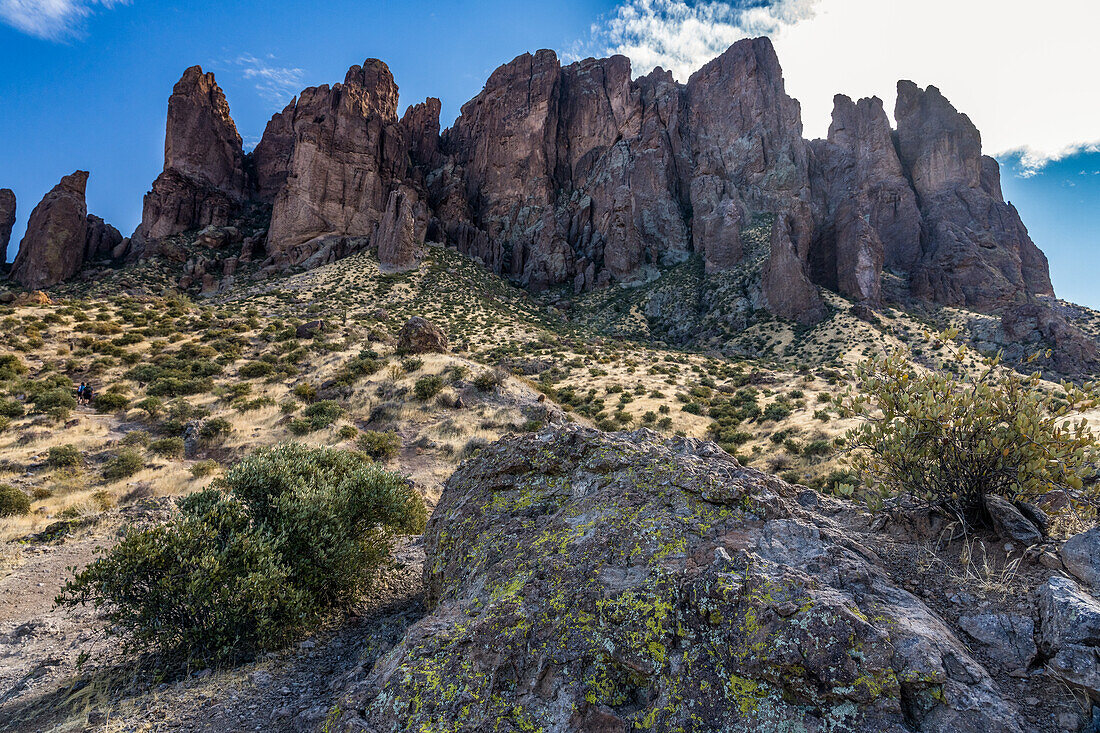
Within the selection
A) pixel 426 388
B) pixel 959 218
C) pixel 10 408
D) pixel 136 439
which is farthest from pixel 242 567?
pixel 959 218

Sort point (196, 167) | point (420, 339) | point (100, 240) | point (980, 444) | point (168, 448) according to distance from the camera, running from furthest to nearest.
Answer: point (196, 167)
point (100, 240)
point (420, 339)
point (168, 448)
point (980, 444)

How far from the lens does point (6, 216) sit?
208 feet

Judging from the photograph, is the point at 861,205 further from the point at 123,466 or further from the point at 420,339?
the point at 123,466

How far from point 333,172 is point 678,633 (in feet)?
256

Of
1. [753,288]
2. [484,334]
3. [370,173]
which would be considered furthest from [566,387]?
[370,173]

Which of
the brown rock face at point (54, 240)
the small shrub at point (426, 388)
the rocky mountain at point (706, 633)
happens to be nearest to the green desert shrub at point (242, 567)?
the rocky mountain at point (706, 633)

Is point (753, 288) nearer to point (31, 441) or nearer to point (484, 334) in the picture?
point (484, 334)

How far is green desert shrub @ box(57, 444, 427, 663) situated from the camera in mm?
4742

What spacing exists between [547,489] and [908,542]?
3411mm

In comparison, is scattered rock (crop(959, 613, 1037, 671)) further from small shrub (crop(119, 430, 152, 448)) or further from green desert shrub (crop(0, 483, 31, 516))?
small shrub (crop(119, 430, 152, 448))

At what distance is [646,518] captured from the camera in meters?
3.81

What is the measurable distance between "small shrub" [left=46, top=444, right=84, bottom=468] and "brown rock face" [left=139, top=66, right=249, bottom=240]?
71833mm

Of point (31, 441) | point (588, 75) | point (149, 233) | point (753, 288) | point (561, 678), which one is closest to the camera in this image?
point (561, 678)

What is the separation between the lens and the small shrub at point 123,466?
11984 mm
